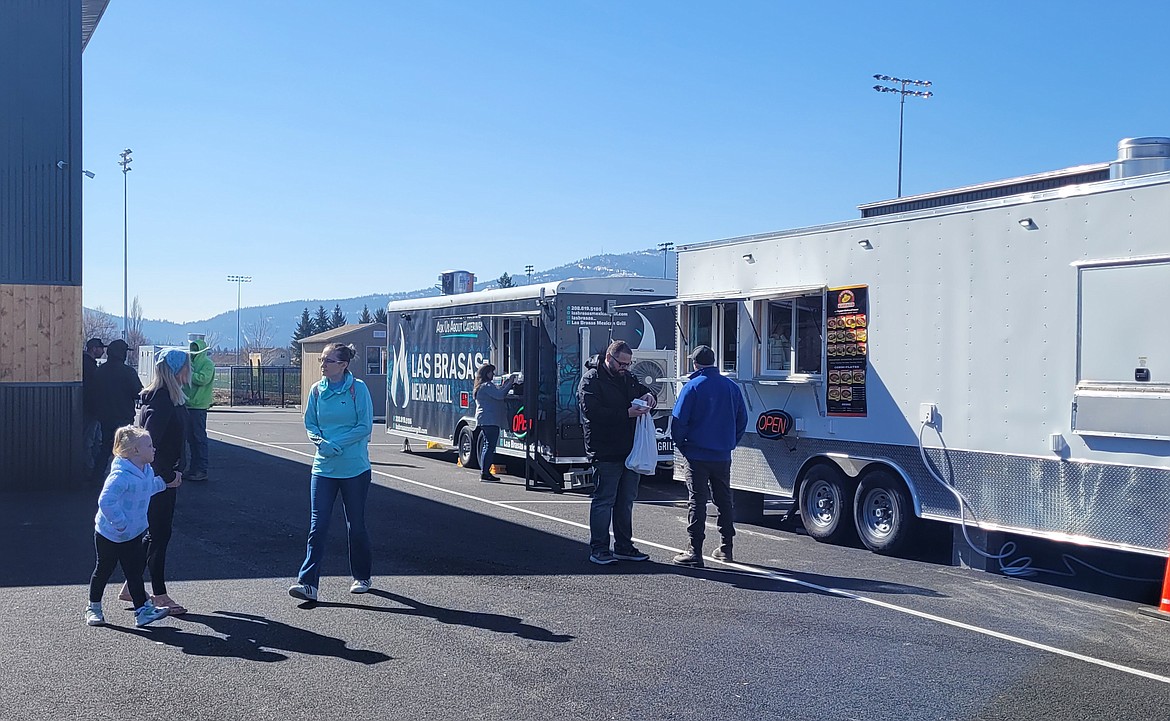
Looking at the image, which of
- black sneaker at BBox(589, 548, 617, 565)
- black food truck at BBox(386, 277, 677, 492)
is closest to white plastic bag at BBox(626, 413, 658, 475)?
black sneaker at BBox(589, 548, 617, 565)

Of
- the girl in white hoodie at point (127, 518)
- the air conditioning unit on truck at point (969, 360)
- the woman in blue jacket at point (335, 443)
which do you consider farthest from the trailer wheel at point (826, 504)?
the girl in white hoodie at point (127, 518)

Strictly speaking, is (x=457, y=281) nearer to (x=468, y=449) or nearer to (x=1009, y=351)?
(x=468, y=449)

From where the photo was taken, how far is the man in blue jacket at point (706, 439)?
30.8 feet

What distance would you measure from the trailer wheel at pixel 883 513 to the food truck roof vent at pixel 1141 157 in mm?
3263

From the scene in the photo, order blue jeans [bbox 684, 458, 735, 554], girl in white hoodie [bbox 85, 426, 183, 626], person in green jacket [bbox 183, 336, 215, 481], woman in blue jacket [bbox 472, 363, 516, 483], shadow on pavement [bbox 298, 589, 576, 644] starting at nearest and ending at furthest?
girl in white hoodie [bbox 85, 426, 183, 626] < shadow on pavement [bbox 298, 589, 576, 644] < blue jeans [bbox 684, 458, 735, 554] < person in green jacket [bbox 183, 336, 215, 481] < woman in blue jacket [bbox 472, 363, 516, 483]

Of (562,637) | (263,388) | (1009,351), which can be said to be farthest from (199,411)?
(263,388)

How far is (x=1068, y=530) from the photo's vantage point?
338 inches

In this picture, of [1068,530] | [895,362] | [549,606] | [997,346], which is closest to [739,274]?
[895,362]

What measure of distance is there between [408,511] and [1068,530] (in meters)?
6.96

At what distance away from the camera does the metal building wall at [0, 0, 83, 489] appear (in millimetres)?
14086

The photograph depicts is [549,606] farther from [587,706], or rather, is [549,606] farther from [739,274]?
[739,274]

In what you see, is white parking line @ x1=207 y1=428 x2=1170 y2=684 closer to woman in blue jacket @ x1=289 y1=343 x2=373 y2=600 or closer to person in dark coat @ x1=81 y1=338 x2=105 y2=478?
woman in blue jacket @ x1=289 y1=343 x2=373 y2=600

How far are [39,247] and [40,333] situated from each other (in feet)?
3.67

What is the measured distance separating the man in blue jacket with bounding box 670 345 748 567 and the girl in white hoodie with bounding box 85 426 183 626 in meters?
4.35
